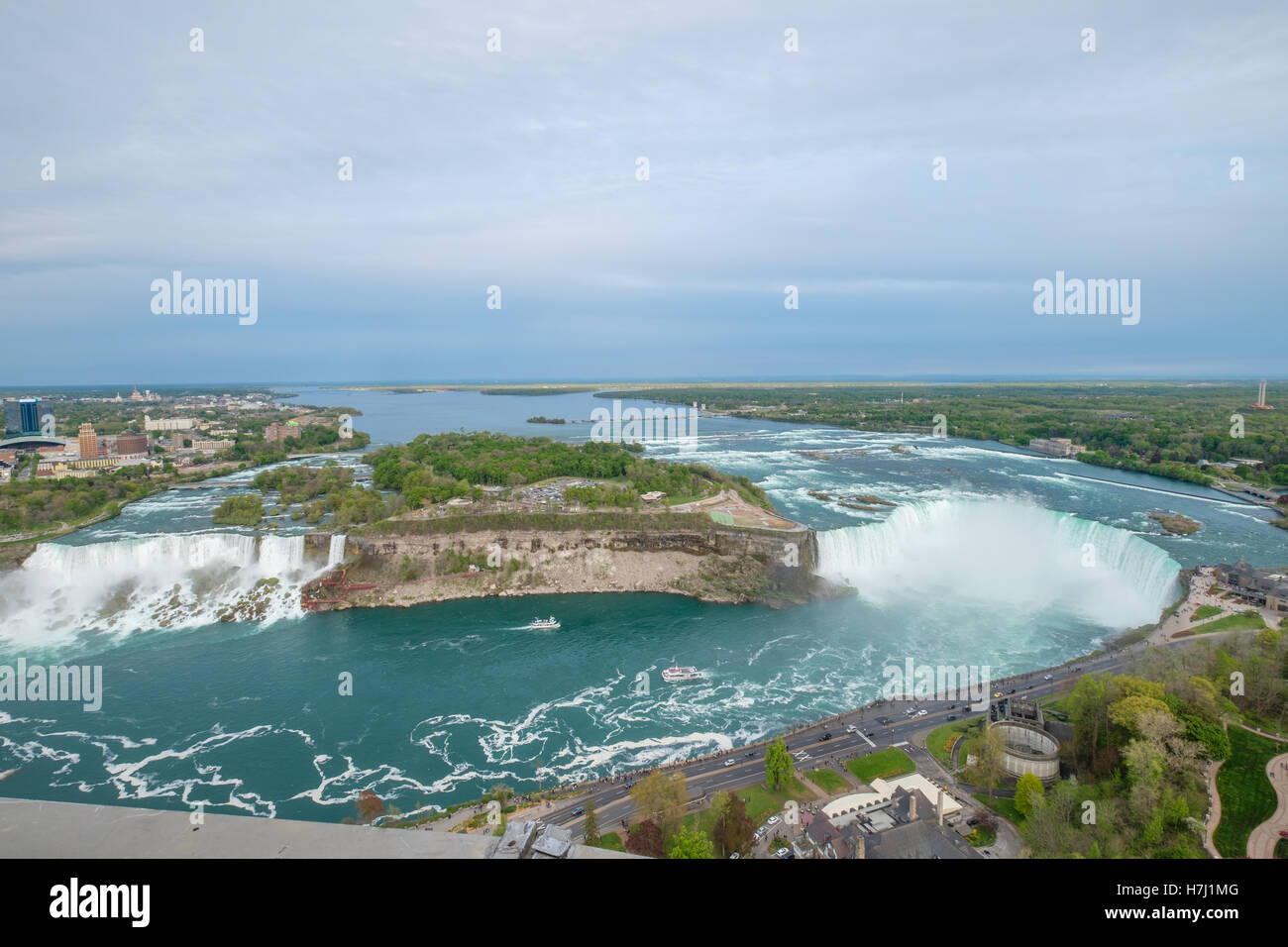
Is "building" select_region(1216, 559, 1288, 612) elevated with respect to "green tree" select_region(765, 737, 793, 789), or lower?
elevated

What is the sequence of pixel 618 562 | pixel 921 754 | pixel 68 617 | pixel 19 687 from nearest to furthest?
pixel 921 754 < pixel 19 687 < pixel 68 617 < pixel 618 562

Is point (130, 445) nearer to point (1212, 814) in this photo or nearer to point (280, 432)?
point (280, 432)

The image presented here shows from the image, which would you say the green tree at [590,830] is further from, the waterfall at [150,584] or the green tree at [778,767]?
the waterfall at [150,584]

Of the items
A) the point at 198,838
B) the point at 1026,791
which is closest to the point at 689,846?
the point at 1026,791

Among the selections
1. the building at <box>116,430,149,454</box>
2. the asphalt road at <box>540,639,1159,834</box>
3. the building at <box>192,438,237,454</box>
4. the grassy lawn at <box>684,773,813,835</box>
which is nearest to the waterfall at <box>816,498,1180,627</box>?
the asphalt road at <box>540,639,1159,834</box>

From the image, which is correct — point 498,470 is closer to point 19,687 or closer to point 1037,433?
point 19,687

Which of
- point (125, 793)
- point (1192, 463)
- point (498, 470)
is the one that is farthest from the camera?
point (1192, 463)

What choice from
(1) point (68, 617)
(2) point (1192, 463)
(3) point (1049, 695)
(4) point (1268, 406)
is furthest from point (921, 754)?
(4) point (1268, 406)

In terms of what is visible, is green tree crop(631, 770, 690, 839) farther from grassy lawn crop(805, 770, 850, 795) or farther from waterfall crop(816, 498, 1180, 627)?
waterfall crop(816, 498, 1180, 627)
